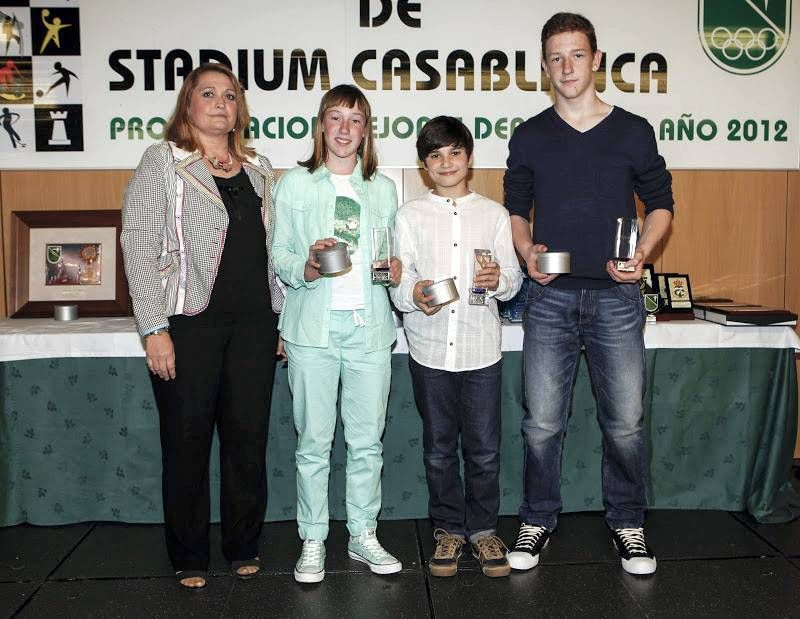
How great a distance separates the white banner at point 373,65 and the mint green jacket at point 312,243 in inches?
44.9

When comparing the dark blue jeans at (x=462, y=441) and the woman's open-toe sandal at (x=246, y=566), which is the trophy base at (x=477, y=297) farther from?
the woman's open-toe sandal at (x=246, y=566)

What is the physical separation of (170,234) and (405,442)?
4.31ft

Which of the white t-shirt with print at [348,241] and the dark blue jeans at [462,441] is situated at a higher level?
the white t-shirt with print at [348,241]

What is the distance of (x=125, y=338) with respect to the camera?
3.09 metres

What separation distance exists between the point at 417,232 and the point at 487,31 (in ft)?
4.85

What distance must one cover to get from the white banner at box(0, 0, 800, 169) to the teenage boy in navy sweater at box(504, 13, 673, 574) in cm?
101

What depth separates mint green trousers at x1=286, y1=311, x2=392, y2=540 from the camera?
Answer: 8.45ft

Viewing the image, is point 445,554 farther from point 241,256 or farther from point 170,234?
point 170,234

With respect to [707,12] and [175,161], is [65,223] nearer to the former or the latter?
[175,161]

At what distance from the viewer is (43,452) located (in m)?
3.12

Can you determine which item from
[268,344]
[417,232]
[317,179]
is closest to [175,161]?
[317,179]

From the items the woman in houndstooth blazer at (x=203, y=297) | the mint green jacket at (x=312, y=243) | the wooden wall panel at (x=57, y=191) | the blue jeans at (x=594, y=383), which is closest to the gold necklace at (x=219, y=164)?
the woman in houndstooth blazer at (x=203, y=297)

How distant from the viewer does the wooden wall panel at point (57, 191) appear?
12.1 feet

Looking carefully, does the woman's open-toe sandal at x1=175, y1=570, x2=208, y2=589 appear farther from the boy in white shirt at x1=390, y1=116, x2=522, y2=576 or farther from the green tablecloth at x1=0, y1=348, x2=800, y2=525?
the boy in white shirt at x1=390, y1=116, x2=522, y2=576
